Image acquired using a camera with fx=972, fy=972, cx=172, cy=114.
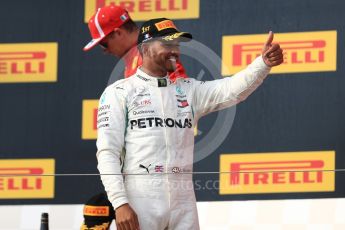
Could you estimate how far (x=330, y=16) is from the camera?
11.1 feet

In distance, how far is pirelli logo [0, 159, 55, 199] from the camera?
11.4ft

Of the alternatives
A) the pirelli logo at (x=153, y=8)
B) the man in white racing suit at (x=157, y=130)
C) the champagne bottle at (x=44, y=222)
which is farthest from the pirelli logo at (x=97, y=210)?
the pirelli logo at (x=153, y=8)

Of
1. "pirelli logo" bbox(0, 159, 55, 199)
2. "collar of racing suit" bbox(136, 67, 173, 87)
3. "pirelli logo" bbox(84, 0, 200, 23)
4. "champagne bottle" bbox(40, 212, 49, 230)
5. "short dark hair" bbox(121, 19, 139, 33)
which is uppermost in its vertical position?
"pirelli logo" bbox(84, 0, 200, 23)

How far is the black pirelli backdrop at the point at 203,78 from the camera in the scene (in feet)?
10.9

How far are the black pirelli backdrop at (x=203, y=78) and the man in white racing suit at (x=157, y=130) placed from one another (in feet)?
2.13

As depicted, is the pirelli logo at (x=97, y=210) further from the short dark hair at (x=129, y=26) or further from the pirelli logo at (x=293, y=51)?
the pirelli logo at (x=293, y=51)

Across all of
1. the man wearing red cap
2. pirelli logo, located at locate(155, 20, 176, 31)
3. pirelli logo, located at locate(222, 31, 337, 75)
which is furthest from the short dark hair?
pirelli logo, located at locate(155, 20, 176, 31)

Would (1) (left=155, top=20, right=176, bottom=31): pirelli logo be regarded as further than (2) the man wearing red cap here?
No

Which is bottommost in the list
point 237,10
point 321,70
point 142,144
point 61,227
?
point 61,227

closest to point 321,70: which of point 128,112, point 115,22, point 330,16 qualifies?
point 330,16

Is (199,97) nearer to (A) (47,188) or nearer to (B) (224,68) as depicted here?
(B) (224,68)

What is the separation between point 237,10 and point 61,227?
0.98m

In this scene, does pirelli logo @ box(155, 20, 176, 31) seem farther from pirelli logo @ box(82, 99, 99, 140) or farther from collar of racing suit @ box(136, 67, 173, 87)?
pirelli logo @ box(82, 99, 99, 140)

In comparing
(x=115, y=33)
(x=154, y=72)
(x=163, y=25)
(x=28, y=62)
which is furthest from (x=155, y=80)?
(x=28, y=62)
